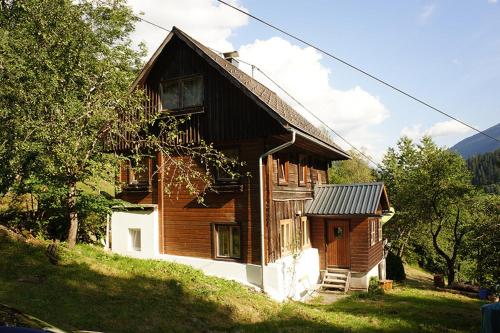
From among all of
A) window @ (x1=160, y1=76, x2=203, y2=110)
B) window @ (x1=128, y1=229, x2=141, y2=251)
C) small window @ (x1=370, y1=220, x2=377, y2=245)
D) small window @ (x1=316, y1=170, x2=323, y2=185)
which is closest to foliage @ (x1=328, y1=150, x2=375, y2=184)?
small window @ (x1=316, y1=170, x2=323, y2=185)

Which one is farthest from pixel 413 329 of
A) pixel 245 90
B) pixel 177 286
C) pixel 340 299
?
pixel 245 90

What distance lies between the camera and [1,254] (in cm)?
1376

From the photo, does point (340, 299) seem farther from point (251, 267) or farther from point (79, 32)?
point (79, 32)

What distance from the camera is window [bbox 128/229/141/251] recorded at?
58.6 ft

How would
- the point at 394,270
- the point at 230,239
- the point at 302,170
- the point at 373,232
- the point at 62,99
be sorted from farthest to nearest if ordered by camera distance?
the point at 394,270
the point at 373,232
the point at 302,170
the point at 230,239
the point at 62,99

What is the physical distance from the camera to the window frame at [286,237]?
1676cm

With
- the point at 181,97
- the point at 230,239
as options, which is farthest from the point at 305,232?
the point at 181,97

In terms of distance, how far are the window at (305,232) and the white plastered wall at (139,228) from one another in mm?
6731

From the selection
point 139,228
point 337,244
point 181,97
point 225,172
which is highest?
point 181,97

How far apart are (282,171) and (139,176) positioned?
660cm

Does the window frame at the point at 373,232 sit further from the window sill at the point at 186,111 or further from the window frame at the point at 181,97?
the window frame at the point at 181,97

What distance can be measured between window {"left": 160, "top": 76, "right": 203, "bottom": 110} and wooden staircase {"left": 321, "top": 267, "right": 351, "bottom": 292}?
33.1 ft

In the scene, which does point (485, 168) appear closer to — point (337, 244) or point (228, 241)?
point (337, 244)

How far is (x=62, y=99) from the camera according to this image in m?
13.9
